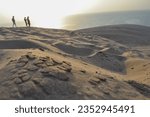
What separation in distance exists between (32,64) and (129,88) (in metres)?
3.14

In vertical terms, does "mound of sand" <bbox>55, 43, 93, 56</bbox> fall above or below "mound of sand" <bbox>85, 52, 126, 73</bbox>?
above

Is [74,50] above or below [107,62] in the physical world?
above

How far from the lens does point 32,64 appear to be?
11.2 m

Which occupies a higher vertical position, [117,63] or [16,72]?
[16,72]

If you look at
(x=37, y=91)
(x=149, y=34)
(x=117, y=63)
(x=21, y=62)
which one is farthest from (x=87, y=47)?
(x=149, y=34)

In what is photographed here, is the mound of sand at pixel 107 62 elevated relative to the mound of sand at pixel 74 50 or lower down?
lower down

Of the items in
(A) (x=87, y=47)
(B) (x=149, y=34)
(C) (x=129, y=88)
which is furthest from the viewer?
(B) (x=149, y=34)

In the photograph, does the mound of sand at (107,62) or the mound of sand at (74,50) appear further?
the mound of sand at (74,50)

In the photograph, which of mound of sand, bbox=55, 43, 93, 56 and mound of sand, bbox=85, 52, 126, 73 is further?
mound of sand, bbox=55, 43, 93, 56

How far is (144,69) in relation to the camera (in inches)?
642

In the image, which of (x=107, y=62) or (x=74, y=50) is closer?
(x=107, y=62)

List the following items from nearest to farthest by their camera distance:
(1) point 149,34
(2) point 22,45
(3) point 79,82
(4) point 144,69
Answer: (3) point 79,82 < (4) point 144,69 < (2) point 22,45 < (1) point 149,34

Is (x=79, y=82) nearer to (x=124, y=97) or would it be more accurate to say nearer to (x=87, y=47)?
(x=124, y=97)

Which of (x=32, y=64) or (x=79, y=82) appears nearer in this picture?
(x=79, y=82)
